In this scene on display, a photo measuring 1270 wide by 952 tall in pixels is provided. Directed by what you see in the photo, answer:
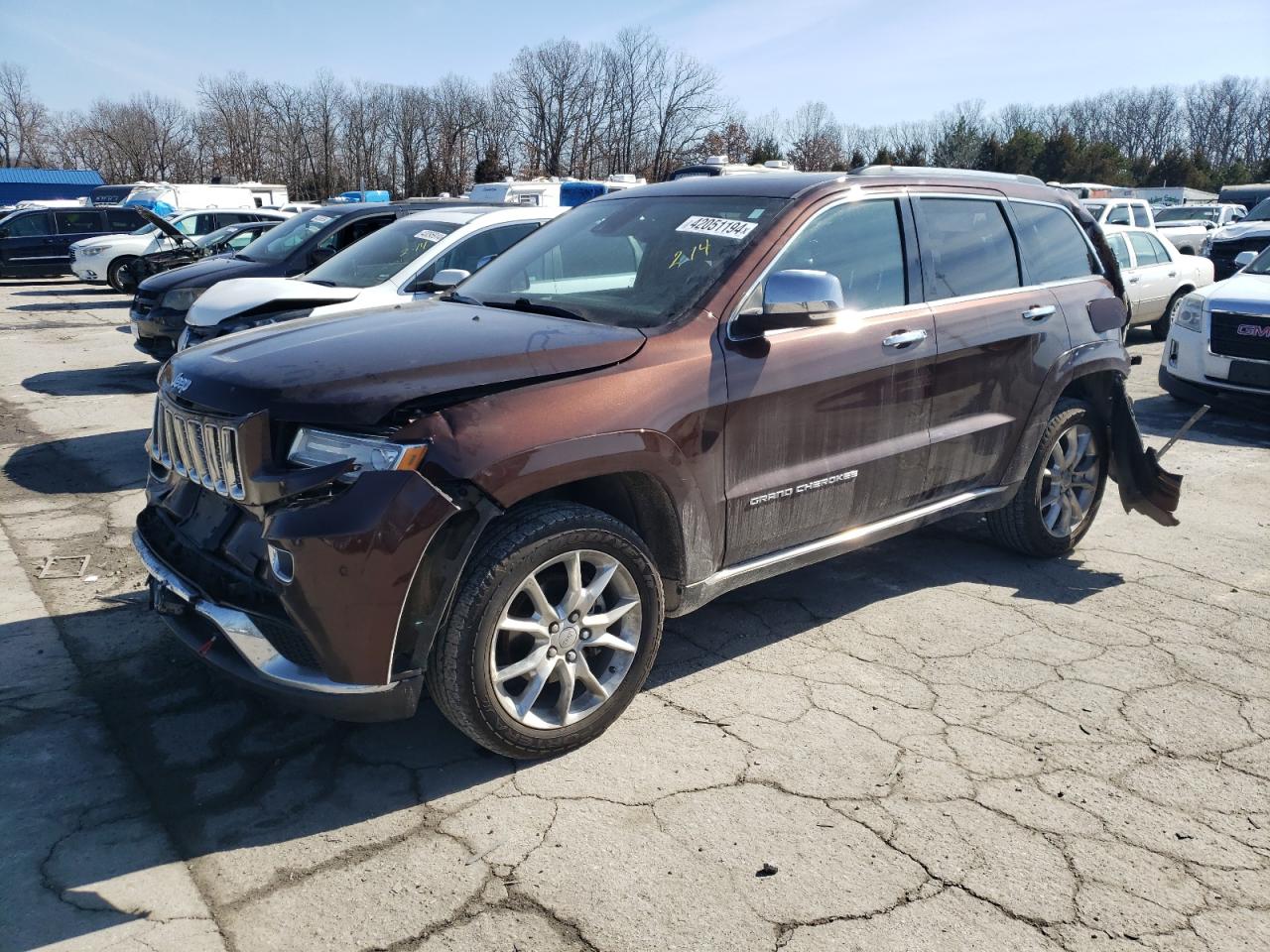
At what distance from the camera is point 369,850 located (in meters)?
2.79

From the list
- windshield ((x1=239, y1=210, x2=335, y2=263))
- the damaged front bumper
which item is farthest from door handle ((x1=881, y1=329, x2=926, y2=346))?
windshield ((x1=239, y1=210, x2=335, y2=263))

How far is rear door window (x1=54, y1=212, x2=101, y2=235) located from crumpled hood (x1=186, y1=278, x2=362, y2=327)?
730 inches

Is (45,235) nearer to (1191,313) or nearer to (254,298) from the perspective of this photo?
(254,298)

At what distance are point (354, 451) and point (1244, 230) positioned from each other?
2189 centimetres

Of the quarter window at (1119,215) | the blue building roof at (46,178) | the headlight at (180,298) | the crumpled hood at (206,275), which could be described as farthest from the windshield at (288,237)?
the blue building roof at (46,178)

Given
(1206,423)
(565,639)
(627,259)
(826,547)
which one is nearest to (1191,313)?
(1206,423)

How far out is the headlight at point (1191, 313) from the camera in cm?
878

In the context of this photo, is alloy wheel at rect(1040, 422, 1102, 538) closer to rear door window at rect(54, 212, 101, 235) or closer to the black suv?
the black suv

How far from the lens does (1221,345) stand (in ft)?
27.9

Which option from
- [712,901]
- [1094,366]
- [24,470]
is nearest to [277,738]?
[712,901]

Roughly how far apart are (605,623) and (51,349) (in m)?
12.0

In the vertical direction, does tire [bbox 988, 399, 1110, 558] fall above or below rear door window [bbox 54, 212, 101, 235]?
below

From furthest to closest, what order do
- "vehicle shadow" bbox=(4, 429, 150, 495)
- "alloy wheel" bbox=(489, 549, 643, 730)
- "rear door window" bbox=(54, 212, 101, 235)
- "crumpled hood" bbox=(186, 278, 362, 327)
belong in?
1. "rear door window" bbox=(54, 212, 101, 235)
2. "crumpled hood" bbox=(186, 278, 362, 327)
3. "vehicle shadow" bbox=(4, 429, 150, 495)
4. "alloy wheel" bbox=(489, 549, 643, 730)

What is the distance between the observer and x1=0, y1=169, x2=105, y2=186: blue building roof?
51.2 metres
